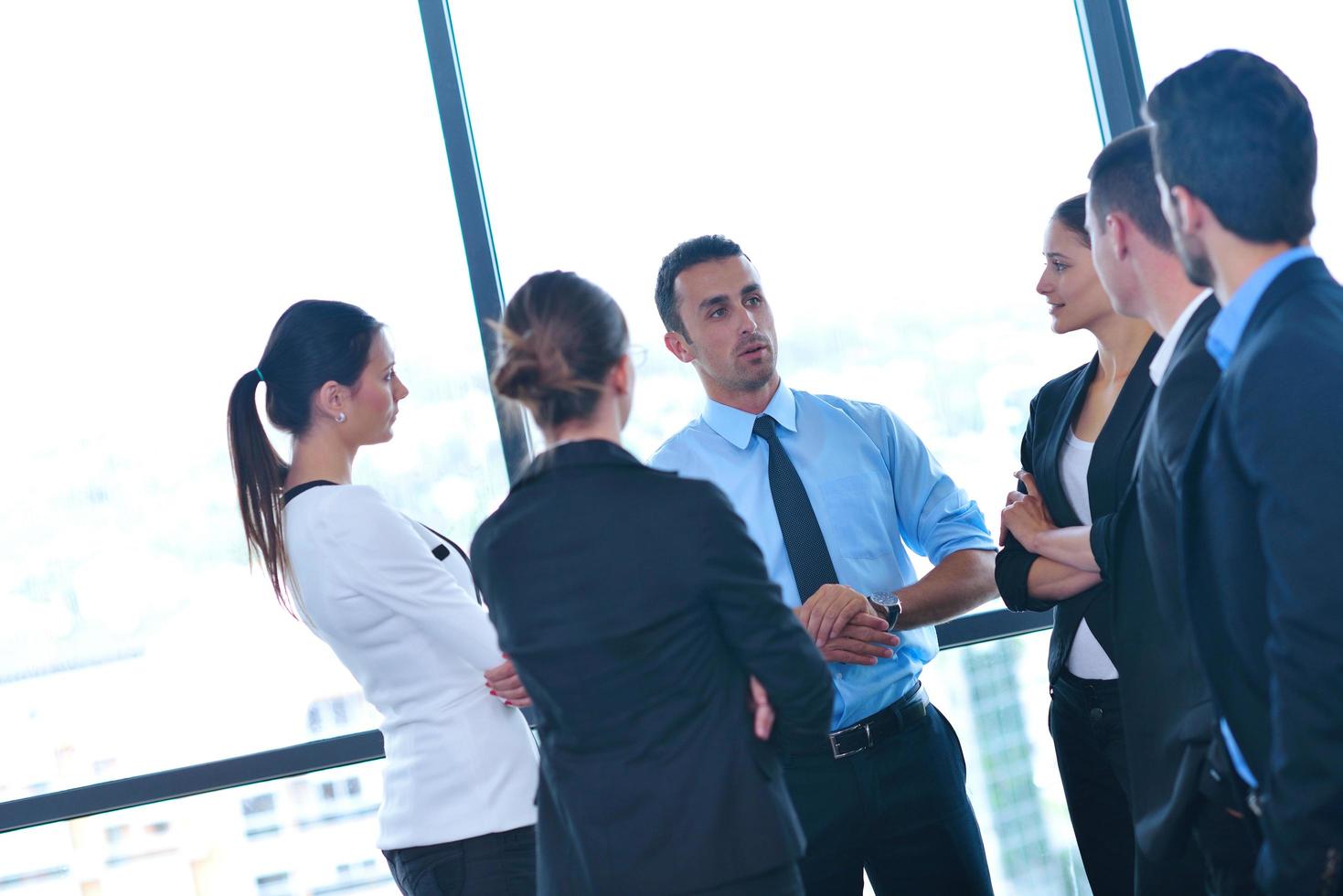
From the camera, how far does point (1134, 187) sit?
1554 millimetres

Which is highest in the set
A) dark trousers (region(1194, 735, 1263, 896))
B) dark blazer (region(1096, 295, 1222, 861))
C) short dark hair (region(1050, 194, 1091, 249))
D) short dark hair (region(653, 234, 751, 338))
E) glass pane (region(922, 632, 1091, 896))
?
short dark hair (region(653, 234, 751, 338))

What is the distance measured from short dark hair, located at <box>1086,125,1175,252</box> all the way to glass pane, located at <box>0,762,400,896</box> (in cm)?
211

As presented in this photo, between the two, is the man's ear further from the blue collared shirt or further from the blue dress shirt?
the blue dress shirt

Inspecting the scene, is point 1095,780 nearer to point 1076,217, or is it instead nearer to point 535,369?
point 1076,217

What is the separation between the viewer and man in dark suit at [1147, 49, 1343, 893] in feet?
3.62

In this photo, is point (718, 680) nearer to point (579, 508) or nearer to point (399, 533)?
point (579, 508)

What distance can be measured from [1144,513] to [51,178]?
2.71 m

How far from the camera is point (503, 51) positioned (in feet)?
9.33

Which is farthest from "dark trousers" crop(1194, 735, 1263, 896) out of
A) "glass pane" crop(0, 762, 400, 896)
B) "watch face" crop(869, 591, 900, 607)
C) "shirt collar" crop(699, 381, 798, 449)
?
"glass pane" crop(0, 762, 400, 896)

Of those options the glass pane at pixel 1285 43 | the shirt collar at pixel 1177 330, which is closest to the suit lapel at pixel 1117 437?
the shirt collar at pixel 1177 330

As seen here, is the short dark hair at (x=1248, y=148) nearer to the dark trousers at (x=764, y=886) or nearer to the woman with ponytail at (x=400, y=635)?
the dark trousers at (x=764, y=886)

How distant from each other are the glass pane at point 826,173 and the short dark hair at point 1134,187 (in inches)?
50.9

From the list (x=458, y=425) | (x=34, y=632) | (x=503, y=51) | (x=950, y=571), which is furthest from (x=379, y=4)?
(x=950, y=571)

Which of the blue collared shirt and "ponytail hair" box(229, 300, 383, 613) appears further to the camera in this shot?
the blue collared shirt
